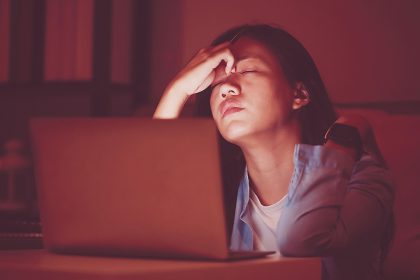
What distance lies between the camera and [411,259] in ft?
4.53

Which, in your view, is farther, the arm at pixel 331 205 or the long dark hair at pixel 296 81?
the long dark hair at pixel 296 81

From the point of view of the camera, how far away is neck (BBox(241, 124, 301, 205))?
4.88ft

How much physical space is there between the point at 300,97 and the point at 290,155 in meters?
0.15

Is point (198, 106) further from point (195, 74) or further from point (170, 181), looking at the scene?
point (170, 181)

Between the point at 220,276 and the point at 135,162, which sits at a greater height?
the point at 135,162

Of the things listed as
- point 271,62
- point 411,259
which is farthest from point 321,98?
point 411,259

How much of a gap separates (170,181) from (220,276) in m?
0.14

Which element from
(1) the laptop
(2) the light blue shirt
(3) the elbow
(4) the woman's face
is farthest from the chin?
(1) the laptop

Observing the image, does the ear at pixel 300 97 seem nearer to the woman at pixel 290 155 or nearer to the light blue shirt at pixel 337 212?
the woman at pixel 290 155

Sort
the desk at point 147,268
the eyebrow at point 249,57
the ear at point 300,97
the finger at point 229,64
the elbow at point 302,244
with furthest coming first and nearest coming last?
the ear at point 300,97 → the eyebrow at point 249,57 → the finger at point 229,64 → the elbow at point 302,244 → the desk at point 147,268

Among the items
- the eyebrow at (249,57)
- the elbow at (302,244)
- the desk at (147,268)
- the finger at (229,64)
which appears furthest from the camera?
the eyebrow at (249,57)

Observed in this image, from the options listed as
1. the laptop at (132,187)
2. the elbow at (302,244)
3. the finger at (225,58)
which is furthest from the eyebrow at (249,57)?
the laptop at (132,187)

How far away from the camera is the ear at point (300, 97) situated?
1570mm

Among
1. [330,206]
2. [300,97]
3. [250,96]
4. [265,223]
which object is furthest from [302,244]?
[300,97]
